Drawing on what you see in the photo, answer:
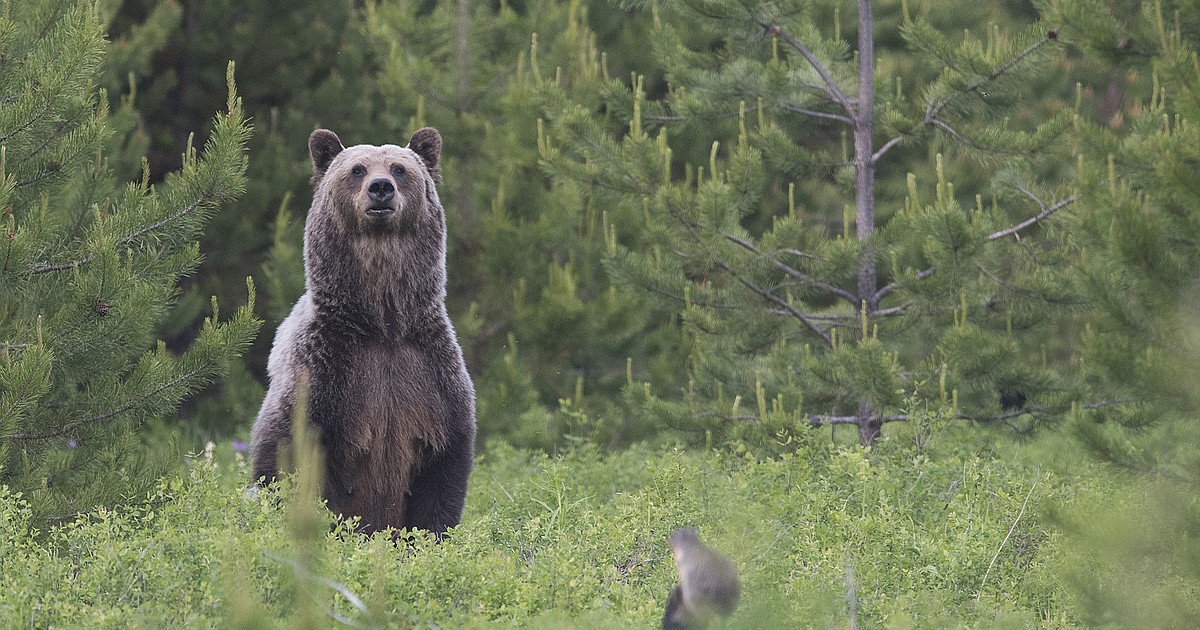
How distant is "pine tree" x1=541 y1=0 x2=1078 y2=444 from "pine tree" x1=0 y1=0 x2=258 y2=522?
3.22 metres

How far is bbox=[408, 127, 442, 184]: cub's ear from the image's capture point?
7.70m

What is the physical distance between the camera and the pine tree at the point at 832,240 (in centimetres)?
892

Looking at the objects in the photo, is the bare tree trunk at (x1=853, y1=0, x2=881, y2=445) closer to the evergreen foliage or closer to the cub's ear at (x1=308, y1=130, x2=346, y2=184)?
the cub's ear at (x1=308, y1=130, x2=346, y2=184)

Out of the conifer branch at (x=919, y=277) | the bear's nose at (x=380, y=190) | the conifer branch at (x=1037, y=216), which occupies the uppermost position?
the bear's nose at (x=380, y=190)

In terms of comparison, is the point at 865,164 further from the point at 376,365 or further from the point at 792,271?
the point at 376,365

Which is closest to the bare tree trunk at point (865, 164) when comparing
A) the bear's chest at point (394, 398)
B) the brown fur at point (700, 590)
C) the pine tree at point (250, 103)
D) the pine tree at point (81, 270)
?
the bear's chest at point (394, 398)

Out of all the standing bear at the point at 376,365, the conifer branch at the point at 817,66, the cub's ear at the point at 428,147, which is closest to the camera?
the standing bear at the point at 376,365

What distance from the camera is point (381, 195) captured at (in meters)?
6.92

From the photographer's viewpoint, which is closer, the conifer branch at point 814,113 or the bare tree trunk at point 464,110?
the conifer branch at point 814,113

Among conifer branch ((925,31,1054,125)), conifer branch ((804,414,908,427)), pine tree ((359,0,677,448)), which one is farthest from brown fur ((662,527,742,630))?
pine tree ((359,0,677,448))

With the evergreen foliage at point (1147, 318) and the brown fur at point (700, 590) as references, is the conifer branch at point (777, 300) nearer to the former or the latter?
the evergreen foliage at point (1147, 318)

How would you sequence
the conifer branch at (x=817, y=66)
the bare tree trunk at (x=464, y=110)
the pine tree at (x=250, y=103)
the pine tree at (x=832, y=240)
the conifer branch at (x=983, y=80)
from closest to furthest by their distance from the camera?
1. the conifer branch at (x=983, y=80)
2. the pine tree at (x=832, y=240)
3. the conifer branch at (x=817, y=66)
4. the bare tree trunk at (x=464, y=110)
5. the pine tree at (x=250, y=103)

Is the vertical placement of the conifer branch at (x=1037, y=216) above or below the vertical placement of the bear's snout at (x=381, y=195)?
below

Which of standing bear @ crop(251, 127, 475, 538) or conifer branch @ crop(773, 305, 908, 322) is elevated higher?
standing bear @ crop(251, 127, 475, 538)
